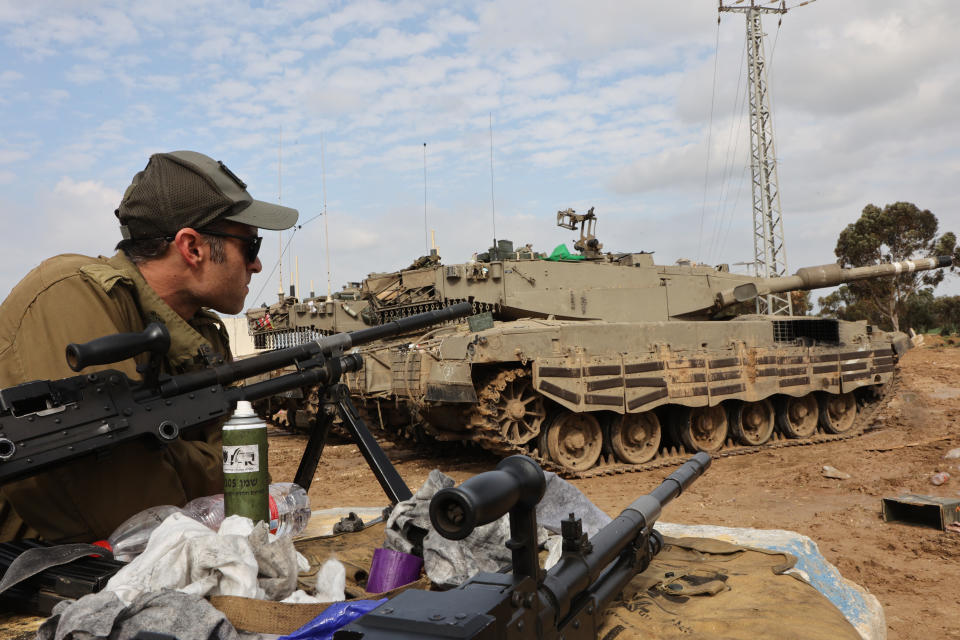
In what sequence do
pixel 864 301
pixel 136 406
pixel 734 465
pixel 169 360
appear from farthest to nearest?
pixel 864 301 → pixel 734 465 → pixel 169 360 → pixel 136 406

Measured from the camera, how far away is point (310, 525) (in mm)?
3691

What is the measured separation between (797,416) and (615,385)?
187 inches

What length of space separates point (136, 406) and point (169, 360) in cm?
42

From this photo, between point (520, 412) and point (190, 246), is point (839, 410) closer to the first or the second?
point (520, 412)

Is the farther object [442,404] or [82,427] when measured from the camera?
[442,404]

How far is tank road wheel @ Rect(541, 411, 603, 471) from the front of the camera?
9766 millimetres

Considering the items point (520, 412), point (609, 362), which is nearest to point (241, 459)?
point (520, 412)

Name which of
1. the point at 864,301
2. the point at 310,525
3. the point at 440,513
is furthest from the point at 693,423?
the point at 864,301

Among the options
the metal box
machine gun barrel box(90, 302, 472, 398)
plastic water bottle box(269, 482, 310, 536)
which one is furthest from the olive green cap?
the metal box

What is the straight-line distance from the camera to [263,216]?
8.25ft

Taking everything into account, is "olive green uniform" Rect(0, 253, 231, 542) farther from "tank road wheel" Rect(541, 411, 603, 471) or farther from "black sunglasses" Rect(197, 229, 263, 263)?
"tank road wheel" Rect(541, 411, 603, 471)

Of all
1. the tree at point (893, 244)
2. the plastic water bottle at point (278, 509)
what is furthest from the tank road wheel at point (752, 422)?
the tree at point (893, 244)

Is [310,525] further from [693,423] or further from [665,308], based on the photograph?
[665,308]

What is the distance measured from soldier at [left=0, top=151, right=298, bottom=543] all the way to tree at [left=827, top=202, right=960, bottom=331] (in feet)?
120
